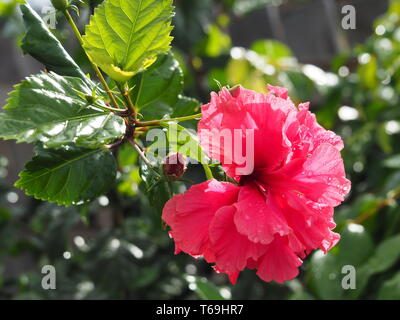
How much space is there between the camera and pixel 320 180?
0.58 metres

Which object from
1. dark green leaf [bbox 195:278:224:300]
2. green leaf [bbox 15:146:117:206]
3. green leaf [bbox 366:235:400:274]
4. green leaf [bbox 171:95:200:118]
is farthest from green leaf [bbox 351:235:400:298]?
green leaf [bbox 15:146:117:206]

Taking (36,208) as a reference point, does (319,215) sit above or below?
above

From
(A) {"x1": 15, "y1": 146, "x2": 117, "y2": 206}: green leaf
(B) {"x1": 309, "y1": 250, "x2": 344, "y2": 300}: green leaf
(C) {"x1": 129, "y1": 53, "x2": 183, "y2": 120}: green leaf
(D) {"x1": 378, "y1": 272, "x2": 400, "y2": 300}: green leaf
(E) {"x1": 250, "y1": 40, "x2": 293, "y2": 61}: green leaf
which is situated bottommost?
(B) {"x1": 309, "y1": 250, "x2": 344, "y2": 300}: green leaf

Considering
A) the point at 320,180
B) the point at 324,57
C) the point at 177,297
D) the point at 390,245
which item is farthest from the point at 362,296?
the point at 324,57

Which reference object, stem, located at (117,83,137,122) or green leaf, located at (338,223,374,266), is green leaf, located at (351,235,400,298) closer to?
green leaf, located at (338,223,374,266)

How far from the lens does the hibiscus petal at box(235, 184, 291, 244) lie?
532 millimetres

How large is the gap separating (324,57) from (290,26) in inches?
14.3

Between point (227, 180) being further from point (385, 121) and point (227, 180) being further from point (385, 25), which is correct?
point (385, 25)

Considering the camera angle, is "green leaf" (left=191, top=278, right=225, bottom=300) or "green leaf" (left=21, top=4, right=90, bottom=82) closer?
"green leaf" (left=21, top=4, right=90, bottom=82)

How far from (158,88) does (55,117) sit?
257 millimetres

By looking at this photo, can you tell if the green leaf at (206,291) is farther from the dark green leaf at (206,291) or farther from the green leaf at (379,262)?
the green leaf at (379,262)

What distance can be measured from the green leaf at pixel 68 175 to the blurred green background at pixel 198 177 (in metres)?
0.25

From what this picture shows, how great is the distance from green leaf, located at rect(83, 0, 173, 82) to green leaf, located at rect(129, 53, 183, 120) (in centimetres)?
13
